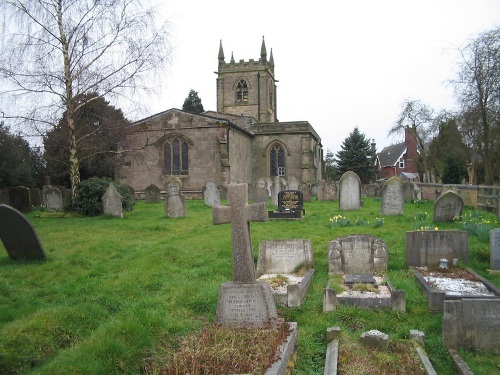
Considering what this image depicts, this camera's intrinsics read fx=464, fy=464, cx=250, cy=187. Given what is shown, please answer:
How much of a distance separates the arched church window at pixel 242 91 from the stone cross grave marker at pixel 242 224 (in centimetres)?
4108

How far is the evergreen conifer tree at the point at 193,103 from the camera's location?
64.7m

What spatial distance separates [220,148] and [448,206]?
1891cm

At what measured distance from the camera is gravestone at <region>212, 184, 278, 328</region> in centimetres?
594

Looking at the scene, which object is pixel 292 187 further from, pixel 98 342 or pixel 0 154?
pixel 98 342

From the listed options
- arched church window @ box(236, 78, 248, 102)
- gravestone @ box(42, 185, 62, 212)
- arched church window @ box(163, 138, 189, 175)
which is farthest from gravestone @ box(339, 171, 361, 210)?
arched church window @ box(236, 78, 248, 102)

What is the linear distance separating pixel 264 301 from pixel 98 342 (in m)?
2.04

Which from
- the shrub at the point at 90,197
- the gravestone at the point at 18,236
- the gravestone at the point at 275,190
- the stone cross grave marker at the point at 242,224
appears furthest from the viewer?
the gravestone at the point at 275,190

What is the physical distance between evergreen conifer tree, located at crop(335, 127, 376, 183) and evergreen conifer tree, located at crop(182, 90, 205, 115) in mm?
23245

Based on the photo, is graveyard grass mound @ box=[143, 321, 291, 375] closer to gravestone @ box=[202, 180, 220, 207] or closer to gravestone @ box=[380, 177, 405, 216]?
gravestone @ box=[380, 177, 405, 216]

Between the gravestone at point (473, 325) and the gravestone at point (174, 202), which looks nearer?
the gravestone at point (473, 325)

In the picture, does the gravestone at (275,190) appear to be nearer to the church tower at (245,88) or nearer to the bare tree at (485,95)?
the bare tree at (485,95)

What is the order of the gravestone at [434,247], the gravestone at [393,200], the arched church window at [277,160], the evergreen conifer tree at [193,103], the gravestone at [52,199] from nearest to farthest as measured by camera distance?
the gravestone at [434,247] < the gravestone at [393,200] < the gravestone at [52,199] < the arched church window at [277,160] < the evergreen conifer tree at [193,103]

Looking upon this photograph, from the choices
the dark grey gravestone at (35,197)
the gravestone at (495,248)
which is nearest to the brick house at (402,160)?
the dark grey gravestone at (35,197)

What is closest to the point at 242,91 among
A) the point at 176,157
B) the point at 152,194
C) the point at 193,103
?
the point at 176,157
